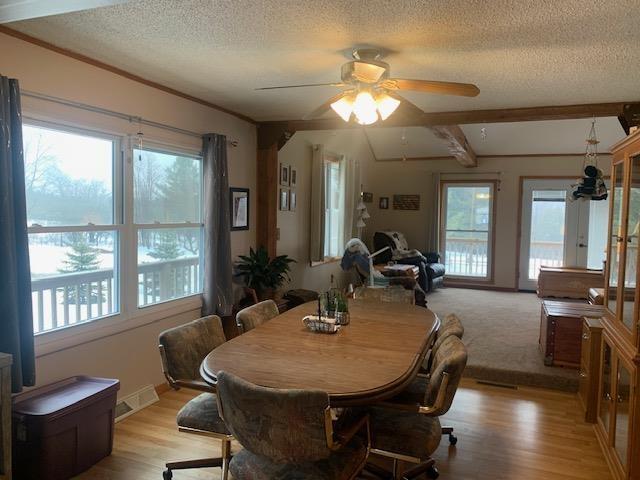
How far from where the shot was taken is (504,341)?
4.86 metres

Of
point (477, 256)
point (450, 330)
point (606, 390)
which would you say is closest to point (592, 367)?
point (606, 390)

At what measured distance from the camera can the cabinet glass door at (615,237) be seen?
270cm

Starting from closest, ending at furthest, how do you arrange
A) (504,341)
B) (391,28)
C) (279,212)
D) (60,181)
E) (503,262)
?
(391,28) → (60,181) → (504,341) → (279,212) → (503,262)

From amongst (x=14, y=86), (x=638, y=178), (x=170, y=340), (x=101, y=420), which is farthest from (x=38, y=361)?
(x=638, y=178)

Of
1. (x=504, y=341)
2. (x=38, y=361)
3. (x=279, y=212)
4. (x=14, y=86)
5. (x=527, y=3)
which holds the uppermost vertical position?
(x=527, y=3)

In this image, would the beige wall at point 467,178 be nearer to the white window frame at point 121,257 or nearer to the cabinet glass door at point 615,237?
the cabinet glass door at point 615,237

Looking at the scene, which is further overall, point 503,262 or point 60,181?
point 503,262

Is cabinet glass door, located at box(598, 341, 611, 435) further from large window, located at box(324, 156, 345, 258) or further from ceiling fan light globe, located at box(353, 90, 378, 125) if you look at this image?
large window, located at box(324, 156, 345, 258)

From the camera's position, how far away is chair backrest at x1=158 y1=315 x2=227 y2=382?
232cm

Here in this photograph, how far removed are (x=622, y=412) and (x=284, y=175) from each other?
3.89 m

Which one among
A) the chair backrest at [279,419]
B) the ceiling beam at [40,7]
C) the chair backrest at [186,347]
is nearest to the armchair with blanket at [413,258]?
the chair backrest at [186,347]

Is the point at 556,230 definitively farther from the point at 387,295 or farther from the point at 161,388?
the point at 161,388

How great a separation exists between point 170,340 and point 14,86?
1495 millimetres

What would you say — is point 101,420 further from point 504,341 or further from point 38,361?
point 504,341
